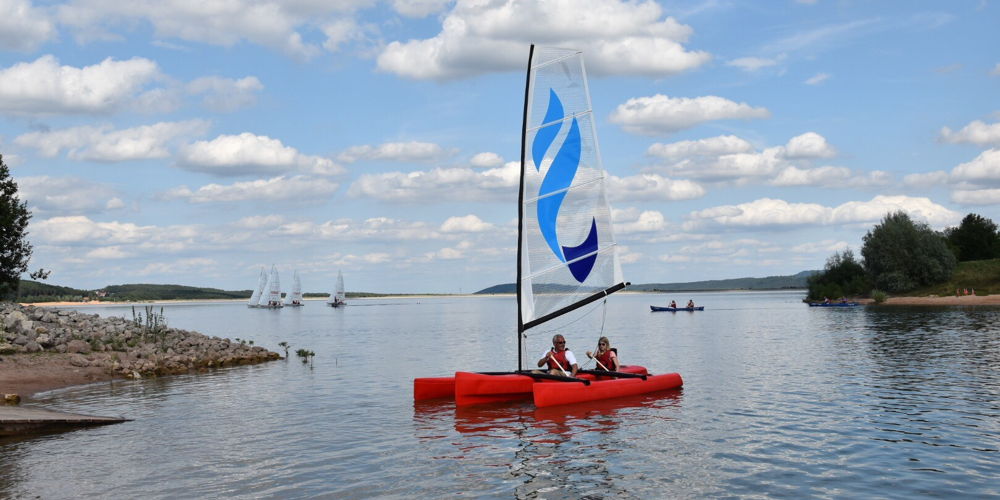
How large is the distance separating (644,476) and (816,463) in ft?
12.1

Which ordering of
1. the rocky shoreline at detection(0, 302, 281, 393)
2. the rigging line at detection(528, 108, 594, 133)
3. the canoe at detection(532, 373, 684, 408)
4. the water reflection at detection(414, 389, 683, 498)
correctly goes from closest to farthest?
the water reflection at detection(414, 389, 683, 498) < the canoe at detection(532, 373, 684, 408) < the rigging line at detection(528, 108, 594, 133) < the rocky shoreline at detection(0, 302, 281, 393)

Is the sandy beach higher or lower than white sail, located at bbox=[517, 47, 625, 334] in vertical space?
lower

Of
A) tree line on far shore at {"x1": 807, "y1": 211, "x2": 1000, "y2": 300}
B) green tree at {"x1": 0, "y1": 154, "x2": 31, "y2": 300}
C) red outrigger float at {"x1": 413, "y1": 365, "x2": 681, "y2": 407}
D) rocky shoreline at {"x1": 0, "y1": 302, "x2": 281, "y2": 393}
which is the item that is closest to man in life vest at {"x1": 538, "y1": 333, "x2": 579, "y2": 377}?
red outrigger float at {"x1": 413, "y1": 365, "x2": 681, "y2": 407}

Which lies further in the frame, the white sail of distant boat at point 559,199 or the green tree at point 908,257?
the green tree at point 908,257

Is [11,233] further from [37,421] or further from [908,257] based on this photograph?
[908,257]

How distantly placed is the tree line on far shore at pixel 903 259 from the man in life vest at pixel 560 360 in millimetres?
96038

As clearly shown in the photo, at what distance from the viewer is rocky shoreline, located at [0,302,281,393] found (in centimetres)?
2806

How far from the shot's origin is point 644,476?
552 inches

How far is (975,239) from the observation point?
4739 inches

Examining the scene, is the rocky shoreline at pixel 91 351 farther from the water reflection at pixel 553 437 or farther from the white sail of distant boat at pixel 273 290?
the white sail of distant boat at pixel 273 290

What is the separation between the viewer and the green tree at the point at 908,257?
341 ft

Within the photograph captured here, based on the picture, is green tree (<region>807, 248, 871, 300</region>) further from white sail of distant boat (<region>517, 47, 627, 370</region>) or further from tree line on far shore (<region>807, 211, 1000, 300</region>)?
white sail of distant boat (<region>517, 47, 627, 370</region>)

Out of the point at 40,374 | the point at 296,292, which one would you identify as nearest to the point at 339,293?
the point at 296,292

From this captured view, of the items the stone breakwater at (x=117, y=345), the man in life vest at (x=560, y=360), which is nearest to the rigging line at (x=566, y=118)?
the man in life vest at (x=560, y=360)
